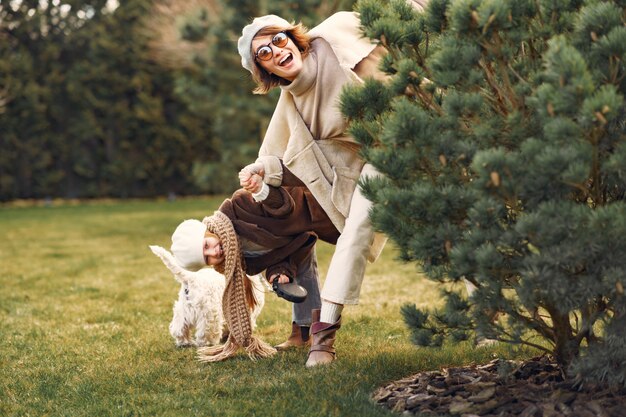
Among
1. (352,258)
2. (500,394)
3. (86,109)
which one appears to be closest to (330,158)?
(352,258)

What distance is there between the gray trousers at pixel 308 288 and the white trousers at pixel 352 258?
611 mm

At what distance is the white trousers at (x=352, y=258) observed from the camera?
3.41 metres

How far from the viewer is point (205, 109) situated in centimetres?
1199

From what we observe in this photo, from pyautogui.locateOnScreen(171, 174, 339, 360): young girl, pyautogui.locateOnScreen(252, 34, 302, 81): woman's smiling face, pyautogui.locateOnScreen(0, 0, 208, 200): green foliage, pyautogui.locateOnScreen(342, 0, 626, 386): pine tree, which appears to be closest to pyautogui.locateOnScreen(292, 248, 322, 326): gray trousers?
pyautogui.locateOnScreen(171, 174, 339, 360): young girl

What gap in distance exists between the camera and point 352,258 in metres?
3.41

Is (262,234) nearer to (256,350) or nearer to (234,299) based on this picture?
(234,299)

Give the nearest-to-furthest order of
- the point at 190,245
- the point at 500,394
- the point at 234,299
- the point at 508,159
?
the point at 508,159
the point at 500,394
the point at 190,245
the point at 234,299

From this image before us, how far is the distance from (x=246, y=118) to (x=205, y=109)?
63 cm

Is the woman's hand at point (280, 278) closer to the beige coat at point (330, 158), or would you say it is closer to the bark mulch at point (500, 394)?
the beige coat at point (330, 158)

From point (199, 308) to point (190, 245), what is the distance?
2.01 ft

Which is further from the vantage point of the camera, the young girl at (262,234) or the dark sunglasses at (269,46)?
the young girl at (262,234)

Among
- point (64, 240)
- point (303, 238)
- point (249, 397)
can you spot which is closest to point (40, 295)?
point (303, 238)

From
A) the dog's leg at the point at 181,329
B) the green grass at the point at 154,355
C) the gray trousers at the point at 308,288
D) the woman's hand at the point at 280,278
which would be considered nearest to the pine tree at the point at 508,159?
the green grass at the point at 154,355

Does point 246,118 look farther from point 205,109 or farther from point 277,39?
point 277,39
